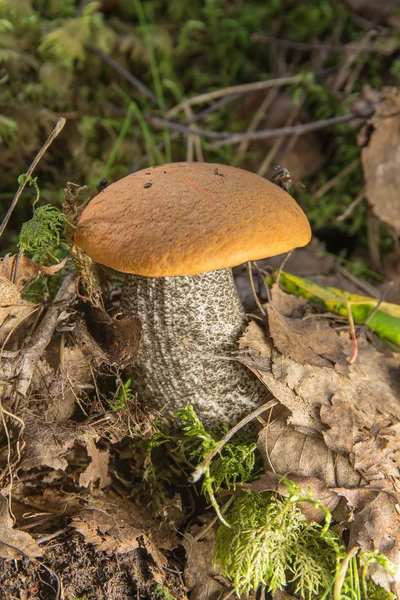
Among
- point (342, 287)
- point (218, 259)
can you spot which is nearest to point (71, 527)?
point (218, 259)

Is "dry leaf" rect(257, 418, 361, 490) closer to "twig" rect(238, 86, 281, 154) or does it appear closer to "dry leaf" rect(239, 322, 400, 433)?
"dry leaf" rect(239, 322, 400, 433)

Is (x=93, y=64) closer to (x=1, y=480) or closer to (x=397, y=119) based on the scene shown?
(x=397, y=119)

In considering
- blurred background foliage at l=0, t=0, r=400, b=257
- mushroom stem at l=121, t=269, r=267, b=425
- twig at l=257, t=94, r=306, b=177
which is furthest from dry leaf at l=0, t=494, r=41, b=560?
twig at l=257, t=94, r=306, b=177

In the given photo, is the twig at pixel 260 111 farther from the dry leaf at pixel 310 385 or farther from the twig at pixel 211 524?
the twig at pixel 211 524

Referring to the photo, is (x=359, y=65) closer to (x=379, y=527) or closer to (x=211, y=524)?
(x=379, y=527)

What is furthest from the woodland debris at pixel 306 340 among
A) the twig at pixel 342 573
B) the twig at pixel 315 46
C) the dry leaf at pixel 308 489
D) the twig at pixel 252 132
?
the twig at pixel 315 46

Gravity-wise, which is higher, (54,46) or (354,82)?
(54,46)
